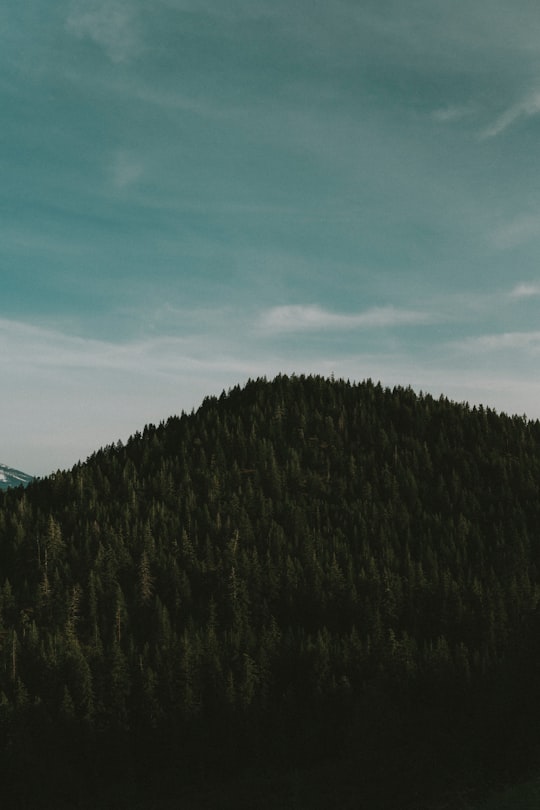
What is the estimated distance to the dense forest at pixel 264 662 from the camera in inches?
4267

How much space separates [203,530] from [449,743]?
309ft

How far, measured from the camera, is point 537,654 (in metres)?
121

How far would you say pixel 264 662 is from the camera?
138750mm

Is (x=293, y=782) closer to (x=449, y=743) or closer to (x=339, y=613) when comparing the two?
(x=449, y=743)

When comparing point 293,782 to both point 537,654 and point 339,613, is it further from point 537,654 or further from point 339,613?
point 339,613

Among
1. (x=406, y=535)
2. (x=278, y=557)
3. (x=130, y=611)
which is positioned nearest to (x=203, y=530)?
(x=278, y=557)

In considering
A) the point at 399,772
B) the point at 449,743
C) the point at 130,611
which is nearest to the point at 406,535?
the point at 130,611

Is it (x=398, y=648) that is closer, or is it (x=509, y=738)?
(x=509, y=738)

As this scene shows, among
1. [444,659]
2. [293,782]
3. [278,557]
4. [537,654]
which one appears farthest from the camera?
[278,557]

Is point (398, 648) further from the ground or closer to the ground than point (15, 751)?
further from the ground

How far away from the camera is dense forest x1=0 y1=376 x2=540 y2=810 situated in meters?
108

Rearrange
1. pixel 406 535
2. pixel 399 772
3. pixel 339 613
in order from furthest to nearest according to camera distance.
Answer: pixel 406 535
pixel 339 613
pixel 399 772

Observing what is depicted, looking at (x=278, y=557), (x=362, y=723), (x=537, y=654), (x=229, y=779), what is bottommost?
(x=229, y=779)

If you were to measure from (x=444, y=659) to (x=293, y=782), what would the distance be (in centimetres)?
3667
